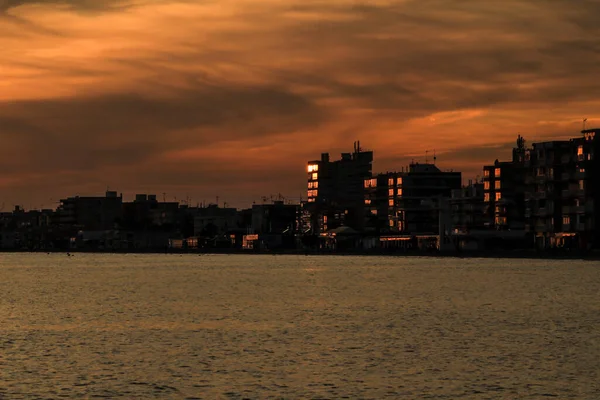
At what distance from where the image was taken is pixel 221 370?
53031mm

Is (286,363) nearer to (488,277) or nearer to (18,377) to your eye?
(18,377)

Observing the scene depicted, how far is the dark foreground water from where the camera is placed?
47.7 m

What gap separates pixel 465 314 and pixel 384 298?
24522 millimetres

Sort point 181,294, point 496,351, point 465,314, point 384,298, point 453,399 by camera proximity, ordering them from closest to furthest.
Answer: point 453,399
point 496,351
point 465,314
point 384,298
point 181,294

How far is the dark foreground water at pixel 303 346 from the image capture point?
4772cm

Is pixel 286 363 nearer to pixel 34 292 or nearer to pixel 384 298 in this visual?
pixel 384 298

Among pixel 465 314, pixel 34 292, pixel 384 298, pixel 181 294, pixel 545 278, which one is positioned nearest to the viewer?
pixel 465 314

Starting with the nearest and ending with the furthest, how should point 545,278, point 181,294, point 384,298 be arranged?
point 384,298 → point 181,294 → point 545,278

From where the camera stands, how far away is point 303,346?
2491 inches

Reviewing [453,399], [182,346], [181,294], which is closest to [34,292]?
[181,294]

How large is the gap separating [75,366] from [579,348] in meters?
27.6

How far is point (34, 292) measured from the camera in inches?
5202

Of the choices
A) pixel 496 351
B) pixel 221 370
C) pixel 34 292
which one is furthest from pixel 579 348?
pixel 34 292

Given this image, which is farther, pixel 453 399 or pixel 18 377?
pixel 18 377
